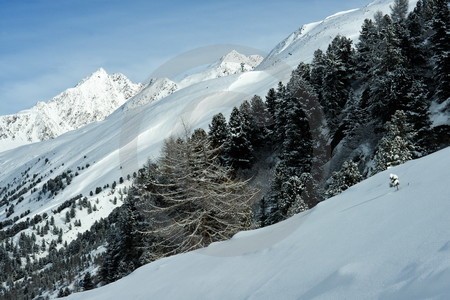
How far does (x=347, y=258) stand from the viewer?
4.83 metres

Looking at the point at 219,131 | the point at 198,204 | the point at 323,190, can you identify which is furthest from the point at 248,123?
the point at 198,204

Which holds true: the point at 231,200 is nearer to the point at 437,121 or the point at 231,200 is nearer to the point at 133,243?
the point at 437,121

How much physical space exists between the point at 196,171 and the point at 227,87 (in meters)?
114

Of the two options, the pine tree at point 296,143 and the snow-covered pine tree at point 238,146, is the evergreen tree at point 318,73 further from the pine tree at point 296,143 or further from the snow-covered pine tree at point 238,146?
the snow-covered pine tree at point 238,146

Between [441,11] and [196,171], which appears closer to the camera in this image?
[196,171]

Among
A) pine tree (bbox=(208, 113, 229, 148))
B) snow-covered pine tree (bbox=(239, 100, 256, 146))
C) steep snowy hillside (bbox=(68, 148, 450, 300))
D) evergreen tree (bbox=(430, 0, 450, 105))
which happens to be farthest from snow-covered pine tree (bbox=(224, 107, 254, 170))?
steep snowy hillside (bbox=(68, 148, 450, 300))

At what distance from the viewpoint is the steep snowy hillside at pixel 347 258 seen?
3803 millimetres

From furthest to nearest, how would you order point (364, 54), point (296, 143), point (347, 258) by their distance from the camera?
point (364, 54) < point (296, 143) < point (347, 258)

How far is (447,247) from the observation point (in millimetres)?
3795

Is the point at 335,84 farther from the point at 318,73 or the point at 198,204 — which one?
the point at 198,204

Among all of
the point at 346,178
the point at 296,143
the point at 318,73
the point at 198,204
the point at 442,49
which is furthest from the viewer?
the point at 318,73

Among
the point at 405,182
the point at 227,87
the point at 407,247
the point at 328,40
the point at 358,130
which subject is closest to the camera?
the point at 407,247

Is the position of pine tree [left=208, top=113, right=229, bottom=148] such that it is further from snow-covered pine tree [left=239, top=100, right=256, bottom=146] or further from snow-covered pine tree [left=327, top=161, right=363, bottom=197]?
snow-covered pine tree [left=327, top=161, right=363, bottom=197]

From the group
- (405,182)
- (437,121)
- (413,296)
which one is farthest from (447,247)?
(437,121)
